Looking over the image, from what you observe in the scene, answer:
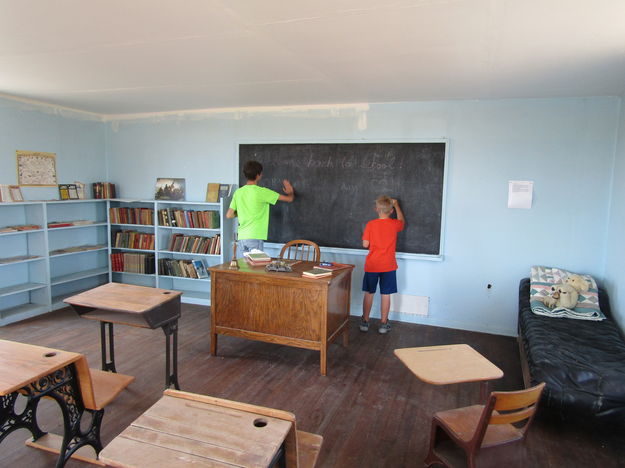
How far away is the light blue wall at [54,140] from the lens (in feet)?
15.8

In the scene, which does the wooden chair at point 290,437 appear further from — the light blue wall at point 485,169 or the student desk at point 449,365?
the light blue wall at point 485,169

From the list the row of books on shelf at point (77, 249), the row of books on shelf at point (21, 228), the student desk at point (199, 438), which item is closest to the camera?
the student desk at point (199, 438)

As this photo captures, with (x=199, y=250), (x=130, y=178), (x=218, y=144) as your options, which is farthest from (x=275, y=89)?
(x=130, y=178)

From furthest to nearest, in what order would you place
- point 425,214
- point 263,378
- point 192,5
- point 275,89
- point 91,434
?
point 425,214, point 275,89, point 263,378, point 91,434, point 192,5

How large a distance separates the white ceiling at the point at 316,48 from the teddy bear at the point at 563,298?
1.82 meters

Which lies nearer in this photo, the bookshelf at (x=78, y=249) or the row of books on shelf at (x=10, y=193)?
the row of books on shelf at (x=10, y=193)

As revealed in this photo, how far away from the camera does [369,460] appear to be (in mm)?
2475

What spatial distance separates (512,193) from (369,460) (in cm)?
318

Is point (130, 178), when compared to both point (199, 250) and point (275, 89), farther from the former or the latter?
point (275, 89)

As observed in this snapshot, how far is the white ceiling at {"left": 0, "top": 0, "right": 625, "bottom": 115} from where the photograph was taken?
86.4 inches

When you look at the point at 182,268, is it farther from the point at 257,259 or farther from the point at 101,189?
the point at 257,259

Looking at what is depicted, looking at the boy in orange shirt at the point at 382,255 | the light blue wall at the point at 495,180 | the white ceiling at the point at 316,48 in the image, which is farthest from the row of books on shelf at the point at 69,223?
the boy in orange shirt at the point at 382,255

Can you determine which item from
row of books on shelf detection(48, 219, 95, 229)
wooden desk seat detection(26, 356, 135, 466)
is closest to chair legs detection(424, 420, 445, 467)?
wooden desk seat detection(26, 356, 135, 466)

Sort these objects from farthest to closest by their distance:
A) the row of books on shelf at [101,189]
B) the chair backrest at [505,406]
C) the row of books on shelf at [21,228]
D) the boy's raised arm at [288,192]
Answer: the row of books on shelf at [101,189] → the boy's raised arm at [288,192] → the row of books on shelf at [21,228] → the chair backrest at [505,406]
